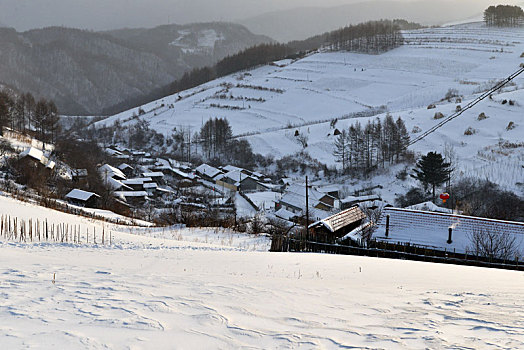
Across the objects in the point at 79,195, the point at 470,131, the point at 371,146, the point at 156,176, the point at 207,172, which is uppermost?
the point at 470,131

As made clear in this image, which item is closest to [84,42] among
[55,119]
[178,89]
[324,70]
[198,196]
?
[178,89]

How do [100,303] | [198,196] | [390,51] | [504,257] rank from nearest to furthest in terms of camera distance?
[100,303] → [504,257] → [198,196] → [390,51]

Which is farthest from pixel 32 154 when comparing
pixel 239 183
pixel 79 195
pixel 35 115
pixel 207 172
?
pixel 207 172

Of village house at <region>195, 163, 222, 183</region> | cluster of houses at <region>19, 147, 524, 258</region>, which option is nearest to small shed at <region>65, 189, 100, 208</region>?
cluster of houses at <region>19, 147, 524, 258</region>

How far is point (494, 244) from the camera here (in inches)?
589

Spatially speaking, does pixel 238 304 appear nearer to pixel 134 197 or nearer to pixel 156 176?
pixel 134 197

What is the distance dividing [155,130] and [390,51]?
170 feet

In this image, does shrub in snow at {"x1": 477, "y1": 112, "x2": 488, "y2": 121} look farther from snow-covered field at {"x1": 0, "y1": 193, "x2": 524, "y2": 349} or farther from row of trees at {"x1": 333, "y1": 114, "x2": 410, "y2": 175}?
snow-covered field at {"x1": 0, "y1": 193, "x2": 524, "y2": 349}

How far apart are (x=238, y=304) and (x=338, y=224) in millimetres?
14341

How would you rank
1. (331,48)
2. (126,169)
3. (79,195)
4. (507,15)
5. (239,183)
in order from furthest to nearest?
(507,15) < (331,48) < (126,169) < (239,183) < (79,195)

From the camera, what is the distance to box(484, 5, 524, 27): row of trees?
9831 cm

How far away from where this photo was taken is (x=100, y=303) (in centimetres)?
475

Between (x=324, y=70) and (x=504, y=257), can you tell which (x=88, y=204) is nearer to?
(x=504, y=257)

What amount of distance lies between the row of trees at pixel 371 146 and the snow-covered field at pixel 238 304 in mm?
33053
